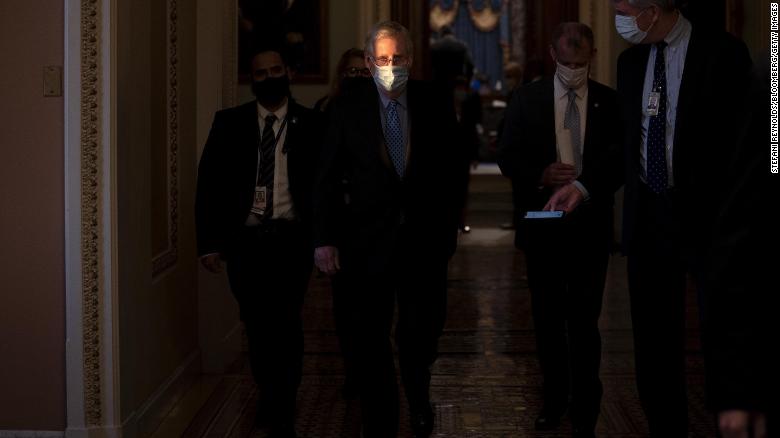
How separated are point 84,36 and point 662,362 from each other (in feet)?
8.19

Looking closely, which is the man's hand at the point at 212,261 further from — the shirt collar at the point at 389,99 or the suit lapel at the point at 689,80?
the suit lapel at the point at 689,80

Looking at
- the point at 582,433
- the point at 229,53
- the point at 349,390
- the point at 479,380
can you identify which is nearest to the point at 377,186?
the point at 582,433

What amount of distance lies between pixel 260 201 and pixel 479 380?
5.80ft

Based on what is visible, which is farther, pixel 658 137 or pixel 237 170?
pixel 237 170

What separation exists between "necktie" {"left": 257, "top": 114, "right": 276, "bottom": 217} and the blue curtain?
706 inches

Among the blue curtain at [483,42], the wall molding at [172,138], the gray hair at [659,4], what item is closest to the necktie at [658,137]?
the gray hair at [659,4]

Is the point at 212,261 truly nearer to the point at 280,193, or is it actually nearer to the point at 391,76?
the point at 280,193

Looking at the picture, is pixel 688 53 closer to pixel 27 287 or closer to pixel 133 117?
pixel 133 117

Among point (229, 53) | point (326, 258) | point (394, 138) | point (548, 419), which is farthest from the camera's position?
point (229, 53)

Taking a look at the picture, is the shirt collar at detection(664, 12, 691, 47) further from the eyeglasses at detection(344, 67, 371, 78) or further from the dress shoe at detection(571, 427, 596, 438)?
the eyeglasses at detection(344, 67, 371, 78)

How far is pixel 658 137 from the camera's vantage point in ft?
13.7

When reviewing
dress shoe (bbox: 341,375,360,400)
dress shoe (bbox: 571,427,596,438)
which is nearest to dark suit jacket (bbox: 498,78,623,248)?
dress shoe (bbox: 571,427,596,438)

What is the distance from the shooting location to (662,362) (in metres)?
4.29

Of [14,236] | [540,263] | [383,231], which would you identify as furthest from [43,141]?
[540,263]
